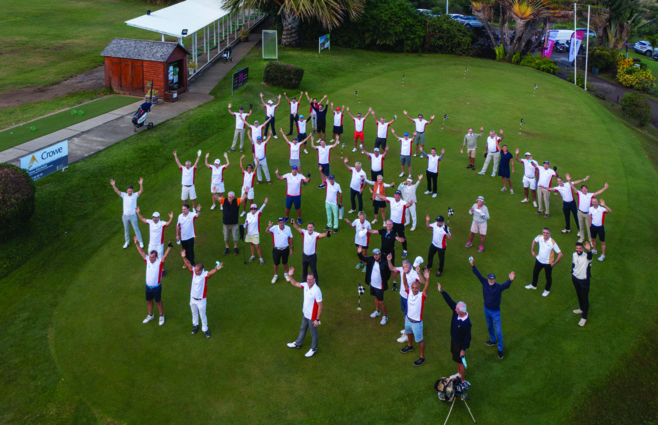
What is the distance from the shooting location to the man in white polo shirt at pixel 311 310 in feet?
34.9

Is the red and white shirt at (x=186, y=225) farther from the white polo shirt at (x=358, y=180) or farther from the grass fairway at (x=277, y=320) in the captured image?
the white polo shirt at (x=358, y=180)

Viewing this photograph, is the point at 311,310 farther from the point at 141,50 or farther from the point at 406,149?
the point at 141,50

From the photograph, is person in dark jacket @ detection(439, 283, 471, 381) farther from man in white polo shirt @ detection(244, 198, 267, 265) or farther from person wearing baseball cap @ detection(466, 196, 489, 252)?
man in white polo shirt @ detection(244, 198, 267, 265)

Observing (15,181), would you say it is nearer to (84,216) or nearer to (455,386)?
(84,216)

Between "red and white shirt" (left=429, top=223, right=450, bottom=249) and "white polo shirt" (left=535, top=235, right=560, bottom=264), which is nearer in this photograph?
"white polo shirt" (left=535, top=235, right=560, bottom=264)

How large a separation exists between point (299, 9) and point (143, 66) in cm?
1240

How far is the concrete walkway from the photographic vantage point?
20156 millimetres

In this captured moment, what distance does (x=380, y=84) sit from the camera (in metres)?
32.3

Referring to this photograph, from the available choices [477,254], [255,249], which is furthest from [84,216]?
[477,254]

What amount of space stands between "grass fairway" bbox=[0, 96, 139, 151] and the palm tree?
41.7ft

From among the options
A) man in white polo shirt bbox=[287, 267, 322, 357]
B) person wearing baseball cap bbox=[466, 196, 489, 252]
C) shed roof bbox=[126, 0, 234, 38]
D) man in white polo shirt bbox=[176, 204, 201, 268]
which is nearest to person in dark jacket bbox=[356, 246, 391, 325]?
man in white polo shirt bbox=[287, 267, 322, 357]

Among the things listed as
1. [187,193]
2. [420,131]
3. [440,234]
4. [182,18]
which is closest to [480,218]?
[440,234]

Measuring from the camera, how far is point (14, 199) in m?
14.7

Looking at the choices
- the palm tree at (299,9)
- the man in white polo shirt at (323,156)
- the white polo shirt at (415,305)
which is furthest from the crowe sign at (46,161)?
the palm tree at (299,9)
